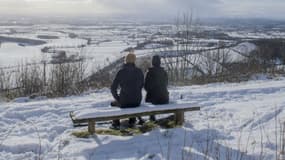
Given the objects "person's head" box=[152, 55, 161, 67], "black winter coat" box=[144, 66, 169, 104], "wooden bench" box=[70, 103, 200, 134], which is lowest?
"wooden bench" box=[70, 103, 200, 134]

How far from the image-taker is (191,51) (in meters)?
21.6

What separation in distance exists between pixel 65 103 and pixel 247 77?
320 inches

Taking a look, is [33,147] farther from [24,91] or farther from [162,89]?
[24,91]

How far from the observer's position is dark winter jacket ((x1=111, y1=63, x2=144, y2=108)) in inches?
236

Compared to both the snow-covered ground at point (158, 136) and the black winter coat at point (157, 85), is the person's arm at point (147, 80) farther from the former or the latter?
the snow-covered ground at point (158, 136)

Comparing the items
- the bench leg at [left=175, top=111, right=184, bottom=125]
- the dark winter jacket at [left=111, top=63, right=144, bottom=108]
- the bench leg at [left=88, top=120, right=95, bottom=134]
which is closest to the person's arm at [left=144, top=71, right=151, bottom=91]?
the dark winter jacket at [left=111, top=63, right=144, bottom=108]

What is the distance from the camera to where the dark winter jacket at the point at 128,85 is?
5996 millimetres

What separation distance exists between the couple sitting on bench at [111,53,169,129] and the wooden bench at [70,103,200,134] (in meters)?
0.27

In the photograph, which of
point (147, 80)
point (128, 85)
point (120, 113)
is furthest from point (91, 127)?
point (147, 80)

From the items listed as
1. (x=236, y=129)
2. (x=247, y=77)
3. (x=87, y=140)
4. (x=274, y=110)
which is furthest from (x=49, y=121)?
(x=247, y=77)

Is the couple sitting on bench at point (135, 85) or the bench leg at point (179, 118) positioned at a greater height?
the couple sitting on bench at point (135, 85)

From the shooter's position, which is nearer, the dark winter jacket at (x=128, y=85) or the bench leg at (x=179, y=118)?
the dark winter jacket at (x=128, y=85)

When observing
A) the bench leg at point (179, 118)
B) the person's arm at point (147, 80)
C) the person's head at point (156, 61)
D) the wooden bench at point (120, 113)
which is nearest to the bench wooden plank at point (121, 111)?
the wooden bench at point (120, 113)

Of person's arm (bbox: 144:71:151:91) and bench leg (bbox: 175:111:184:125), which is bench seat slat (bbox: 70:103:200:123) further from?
person's arm (bbox: 144:71:151:91)
